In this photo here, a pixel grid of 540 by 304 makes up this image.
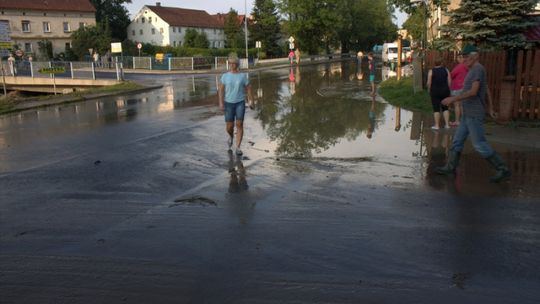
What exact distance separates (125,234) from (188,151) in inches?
184

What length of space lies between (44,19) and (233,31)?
29.4m

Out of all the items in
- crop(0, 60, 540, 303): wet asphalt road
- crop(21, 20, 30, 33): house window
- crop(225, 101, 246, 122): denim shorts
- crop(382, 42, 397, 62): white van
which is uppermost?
crop(21, 20, 30, 33): house window

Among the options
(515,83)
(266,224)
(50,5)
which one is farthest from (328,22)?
(266,224)

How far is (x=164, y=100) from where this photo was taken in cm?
2183

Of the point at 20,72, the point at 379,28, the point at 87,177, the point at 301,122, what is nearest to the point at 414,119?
the point at 301,122

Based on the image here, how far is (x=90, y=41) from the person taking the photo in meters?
67.1

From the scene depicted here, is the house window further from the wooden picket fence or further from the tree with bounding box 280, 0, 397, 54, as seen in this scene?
the wooden picket fence

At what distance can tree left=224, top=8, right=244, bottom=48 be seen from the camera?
83.9 meters

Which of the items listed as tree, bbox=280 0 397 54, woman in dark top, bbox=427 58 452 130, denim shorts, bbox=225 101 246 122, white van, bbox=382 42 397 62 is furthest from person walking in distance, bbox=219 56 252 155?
tree, bbox=280 0 397 54

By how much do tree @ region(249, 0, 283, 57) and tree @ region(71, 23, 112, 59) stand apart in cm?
2367

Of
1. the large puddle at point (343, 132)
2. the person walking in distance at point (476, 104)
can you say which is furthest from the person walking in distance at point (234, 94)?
the person walking in distance at point (476, 104)

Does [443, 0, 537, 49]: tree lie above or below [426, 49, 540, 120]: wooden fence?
above

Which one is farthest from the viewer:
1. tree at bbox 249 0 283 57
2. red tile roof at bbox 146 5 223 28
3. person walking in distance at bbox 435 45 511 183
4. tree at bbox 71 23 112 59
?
red tile roof at bbox 146 5 223 28

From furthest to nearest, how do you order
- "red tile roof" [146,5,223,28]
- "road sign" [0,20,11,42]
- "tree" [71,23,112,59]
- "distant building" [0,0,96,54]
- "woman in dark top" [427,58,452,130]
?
"red tile roof" [146,5,223,28], "distant building" [0,0,96,54], "tree" [71,23,112,59], "road sign" [0,20,11,42], "woman in dark top" [427,58,452,130]
